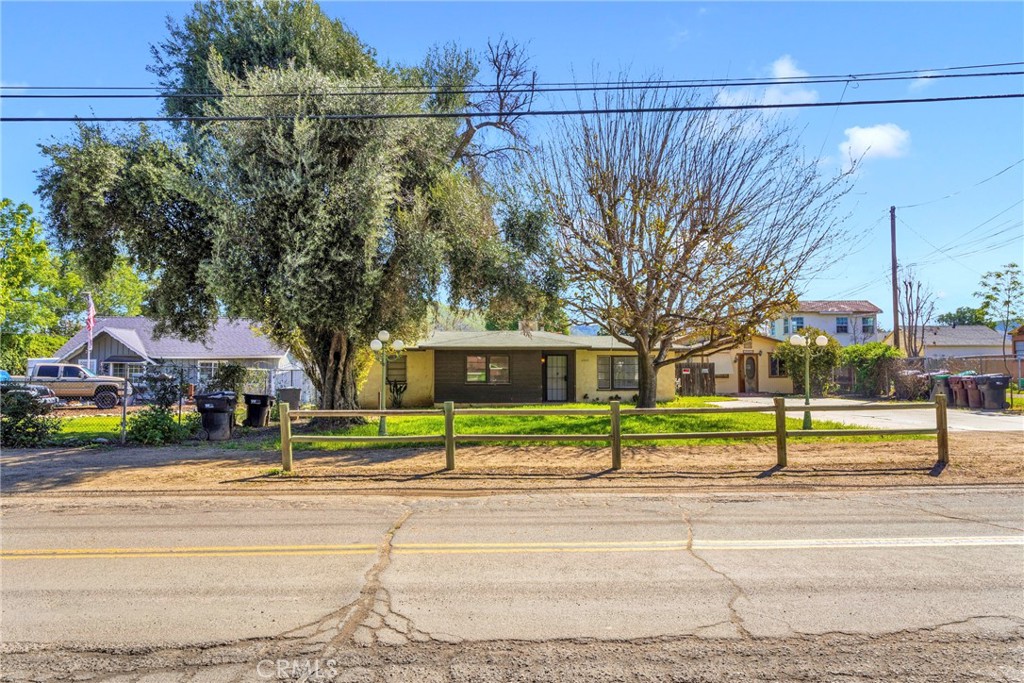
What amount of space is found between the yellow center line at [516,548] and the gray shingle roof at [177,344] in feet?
92.9

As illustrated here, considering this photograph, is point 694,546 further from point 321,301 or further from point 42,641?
point 321,301

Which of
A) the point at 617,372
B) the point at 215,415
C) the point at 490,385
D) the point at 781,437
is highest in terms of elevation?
the point at 617,372

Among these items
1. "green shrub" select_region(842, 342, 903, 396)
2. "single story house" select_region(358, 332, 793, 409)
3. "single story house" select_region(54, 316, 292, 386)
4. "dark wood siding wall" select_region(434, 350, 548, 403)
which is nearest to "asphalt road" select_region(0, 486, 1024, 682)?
"single story house" select_region(358, 332, 793, 409)

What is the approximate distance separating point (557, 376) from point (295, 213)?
1625 cm

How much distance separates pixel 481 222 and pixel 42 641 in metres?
12.2

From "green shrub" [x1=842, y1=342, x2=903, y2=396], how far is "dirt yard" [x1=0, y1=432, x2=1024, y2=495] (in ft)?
54.5

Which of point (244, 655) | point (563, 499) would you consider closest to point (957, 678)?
point (244, 655)

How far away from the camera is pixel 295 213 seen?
41.9ft

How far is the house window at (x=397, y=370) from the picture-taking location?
25531mm

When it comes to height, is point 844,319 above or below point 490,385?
above

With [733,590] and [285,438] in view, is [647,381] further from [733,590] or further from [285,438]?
[733,590]

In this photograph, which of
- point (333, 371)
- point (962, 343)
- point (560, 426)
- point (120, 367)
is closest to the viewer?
point (560, 426)

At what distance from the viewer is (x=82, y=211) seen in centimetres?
1310

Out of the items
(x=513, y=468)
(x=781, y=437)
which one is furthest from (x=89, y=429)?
(x=781, y=437)
